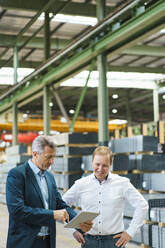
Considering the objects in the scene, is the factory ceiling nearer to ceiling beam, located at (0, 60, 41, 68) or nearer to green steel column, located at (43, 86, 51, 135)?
ceiling beam, located at (0, 60, 41, 68)

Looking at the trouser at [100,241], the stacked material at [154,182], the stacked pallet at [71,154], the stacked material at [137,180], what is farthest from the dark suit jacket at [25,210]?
the stacked pallet at [71,154]

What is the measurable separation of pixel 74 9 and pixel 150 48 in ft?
12.8

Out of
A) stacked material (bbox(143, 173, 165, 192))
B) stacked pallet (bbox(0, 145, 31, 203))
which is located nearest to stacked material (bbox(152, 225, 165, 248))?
stacked material (bbox(143, 173, 165, 192))

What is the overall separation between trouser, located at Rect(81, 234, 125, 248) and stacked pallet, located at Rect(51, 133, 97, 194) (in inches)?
289

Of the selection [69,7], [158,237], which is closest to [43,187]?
[158,237]

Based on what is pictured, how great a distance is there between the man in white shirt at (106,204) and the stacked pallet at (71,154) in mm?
7290

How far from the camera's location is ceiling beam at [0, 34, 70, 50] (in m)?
14.7

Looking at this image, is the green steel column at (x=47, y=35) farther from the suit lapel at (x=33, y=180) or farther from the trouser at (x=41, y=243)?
the trouser at (x=41, y=243)

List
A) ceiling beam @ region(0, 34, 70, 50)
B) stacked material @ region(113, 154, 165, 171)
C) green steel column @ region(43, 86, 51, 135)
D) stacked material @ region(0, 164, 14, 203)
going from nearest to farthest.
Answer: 1. stacked material @ region(113, 154, 165, 171)
2. green steel column @ region(43, 86, 51, 135)
3. ceiling beam @ region(0, 34, 70, 50)
4. stacked material @ region(0, 164, 14, 203)

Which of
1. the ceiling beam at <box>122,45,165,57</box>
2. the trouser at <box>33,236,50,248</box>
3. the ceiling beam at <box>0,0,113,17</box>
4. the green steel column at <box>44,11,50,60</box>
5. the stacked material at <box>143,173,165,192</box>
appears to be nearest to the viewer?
the trouser at <box>33,236,50,248</box>

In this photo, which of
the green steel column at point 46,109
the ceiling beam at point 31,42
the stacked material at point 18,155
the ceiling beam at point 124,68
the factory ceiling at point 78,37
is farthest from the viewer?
the ceiling beam at point 124,68

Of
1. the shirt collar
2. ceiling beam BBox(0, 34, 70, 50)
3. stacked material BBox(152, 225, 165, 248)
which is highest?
ceiling beam BBox(0, 34, 70, 50)

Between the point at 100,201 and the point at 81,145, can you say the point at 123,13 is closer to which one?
the point at 81,145

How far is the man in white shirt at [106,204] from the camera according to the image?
321 cm
